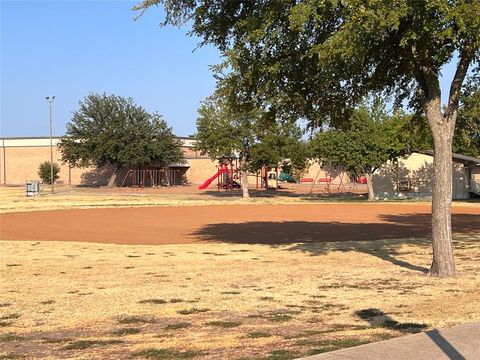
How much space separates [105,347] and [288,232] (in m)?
17.7

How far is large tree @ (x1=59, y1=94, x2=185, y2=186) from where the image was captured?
248 feet

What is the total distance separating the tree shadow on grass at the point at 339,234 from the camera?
18.0 meters

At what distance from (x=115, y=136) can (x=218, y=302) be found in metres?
68.0

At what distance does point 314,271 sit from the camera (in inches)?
522

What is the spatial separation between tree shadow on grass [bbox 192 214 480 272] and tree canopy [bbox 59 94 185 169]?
49139 millimetres

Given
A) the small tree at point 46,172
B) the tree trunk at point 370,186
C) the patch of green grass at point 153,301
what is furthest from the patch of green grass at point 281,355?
the small tree at point 46,172

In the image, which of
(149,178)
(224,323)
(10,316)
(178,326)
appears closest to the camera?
(178,326)

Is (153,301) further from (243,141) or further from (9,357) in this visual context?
(243,141)

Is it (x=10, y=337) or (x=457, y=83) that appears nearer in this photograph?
(x=10, y=337)

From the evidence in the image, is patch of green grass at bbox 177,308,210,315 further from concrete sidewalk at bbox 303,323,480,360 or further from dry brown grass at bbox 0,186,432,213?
dry brown grass at bbox 0,186,432,213

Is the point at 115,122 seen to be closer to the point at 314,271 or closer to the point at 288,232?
the point at 288,232

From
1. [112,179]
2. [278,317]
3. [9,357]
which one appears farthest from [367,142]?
[112,179]

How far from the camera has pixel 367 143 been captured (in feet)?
159

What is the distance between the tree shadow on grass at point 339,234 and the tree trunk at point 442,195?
4.08 ft
